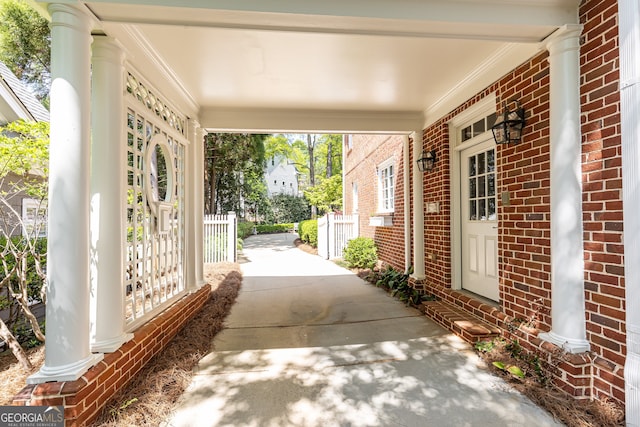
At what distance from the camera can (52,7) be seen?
195 centimetres

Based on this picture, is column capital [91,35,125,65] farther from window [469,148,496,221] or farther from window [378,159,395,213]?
window [378,159,395,213]

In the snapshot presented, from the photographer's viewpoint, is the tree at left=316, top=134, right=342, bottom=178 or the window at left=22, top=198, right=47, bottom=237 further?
the tree at left=316, top=134, right=342, bottom=178

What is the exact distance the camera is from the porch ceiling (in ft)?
7.22

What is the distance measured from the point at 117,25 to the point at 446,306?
450 cm

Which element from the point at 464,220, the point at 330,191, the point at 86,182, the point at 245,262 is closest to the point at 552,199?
the point at 464,220

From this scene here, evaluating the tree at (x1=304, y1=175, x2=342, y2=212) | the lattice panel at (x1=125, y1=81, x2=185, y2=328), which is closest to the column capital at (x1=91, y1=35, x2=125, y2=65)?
the lattice panel at (x1=125, y1=81, x2=185, y2=328)

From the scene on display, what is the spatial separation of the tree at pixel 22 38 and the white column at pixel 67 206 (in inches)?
429

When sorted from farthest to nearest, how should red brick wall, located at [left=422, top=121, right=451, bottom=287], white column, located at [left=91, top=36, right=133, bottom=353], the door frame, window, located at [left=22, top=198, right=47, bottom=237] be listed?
red brick wall, located at [left=422, top=121, right=451, bottom=287], the door frame, window, located at [left=22, top=198, right=47, bottom=237], white column, located at [left=91, top=36, right=133, bottom=353]

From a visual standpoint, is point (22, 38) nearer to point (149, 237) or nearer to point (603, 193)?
point (149, 237)

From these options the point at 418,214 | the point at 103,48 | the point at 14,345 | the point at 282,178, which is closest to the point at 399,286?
the point at 418,214

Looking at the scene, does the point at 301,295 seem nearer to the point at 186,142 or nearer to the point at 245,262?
the point at 186,142

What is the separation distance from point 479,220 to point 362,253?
4.06 m

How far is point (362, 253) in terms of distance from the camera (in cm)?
769

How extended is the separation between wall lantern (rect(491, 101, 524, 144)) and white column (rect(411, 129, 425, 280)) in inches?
77.5
